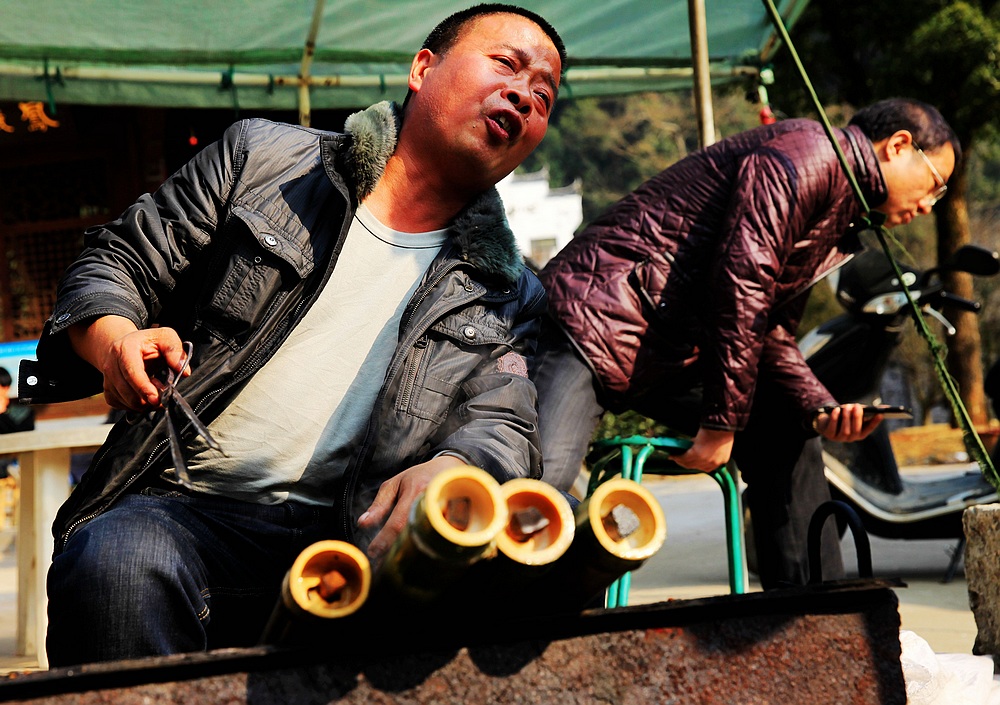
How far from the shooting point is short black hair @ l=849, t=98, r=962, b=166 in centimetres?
307

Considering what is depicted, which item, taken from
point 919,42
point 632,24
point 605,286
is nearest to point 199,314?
point 605,286

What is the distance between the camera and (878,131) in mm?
3117

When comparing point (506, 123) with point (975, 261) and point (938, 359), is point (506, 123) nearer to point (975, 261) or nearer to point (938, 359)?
point (938, 359)

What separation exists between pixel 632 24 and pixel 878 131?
213cm

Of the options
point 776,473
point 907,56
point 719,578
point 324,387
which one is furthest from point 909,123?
point 907,56

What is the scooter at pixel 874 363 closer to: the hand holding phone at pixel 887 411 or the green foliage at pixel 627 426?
the hand holding phone at pixel 887 411

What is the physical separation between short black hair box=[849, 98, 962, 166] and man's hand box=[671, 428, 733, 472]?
1016 millimetres

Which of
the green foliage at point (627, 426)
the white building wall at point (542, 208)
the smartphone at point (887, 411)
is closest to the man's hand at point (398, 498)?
the smartphone at point (887, 411)

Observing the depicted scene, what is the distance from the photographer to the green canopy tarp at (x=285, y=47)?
431cm

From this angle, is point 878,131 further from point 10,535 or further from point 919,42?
point 919,42

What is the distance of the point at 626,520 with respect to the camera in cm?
107

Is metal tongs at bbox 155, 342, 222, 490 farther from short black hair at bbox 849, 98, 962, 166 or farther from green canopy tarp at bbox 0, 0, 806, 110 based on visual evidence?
green canopy tarp at bbox 0, 0, 806, 110

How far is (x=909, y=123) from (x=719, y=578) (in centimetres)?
244

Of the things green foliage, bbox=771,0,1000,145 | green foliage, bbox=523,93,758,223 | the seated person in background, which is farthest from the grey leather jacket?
green foliage, bbox=523,93,758,223
